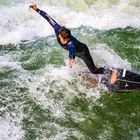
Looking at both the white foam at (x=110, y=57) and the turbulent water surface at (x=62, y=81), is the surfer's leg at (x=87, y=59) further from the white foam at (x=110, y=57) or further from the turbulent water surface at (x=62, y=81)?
the white foam at (x=110, y=57)

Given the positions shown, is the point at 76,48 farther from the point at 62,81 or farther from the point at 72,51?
the point at 62,81

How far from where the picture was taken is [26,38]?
1274 cm

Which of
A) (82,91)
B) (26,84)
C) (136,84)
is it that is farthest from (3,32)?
(136,84)

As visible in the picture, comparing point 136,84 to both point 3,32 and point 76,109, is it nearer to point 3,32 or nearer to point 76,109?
point 76,109

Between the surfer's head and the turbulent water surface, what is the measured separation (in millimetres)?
1289

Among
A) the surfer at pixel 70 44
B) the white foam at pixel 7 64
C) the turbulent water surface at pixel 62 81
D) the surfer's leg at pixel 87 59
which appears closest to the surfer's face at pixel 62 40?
the surfer at pixel 70 44

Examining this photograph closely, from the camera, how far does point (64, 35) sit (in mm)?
8930

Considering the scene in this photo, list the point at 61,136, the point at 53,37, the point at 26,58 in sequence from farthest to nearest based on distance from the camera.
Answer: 1. the point at 53,37
2. the point at 26,58
3. the point at 61,136

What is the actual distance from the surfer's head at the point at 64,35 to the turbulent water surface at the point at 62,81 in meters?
1.29

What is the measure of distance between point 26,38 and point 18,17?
1.62 metres

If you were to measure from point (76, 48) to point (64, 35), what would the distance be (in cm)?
71

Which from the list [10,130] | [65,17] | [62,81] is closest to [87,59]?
[62,81]

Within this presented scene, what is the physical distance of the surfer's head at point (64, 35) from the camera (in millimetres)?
8781

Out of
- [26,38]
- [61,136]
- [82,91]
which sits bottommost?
[61,136]
